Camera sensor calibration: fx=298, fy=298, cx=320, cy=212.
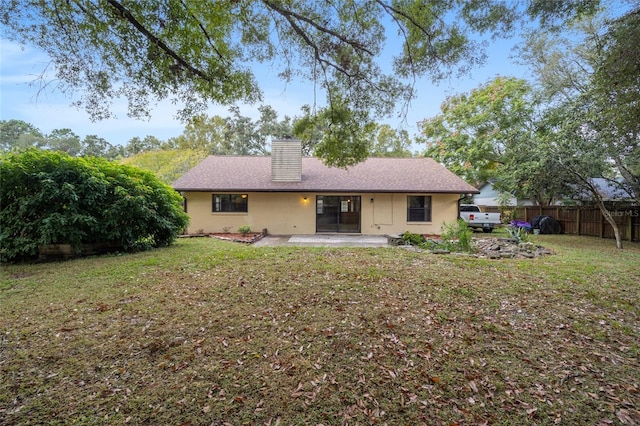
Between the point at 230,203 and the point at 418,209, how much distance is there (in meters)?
8.81

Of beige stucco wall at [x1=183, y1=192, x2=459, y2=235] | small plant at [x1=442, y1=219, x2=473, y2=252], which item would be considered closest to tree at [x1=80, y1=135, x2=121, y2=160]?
beige stucco wall at [x1=183, y1=192, x2=459, y2=235]

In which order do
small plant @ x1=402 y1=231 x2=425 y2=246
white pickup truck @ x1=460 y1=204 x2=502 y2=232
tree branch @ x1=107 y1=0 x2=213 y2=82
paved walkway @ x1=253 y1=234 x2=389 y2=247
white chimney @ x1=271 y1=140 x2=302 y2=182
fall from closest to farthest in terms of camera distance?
tree branch @ x1=107 y1=0 x2=213 y2=82, small plant @ x1=402 y1=231 x2=425 y2=246, paved walkway @ x1=253 y1=234 x2=389 y2=247, white chimney @ x1=271 y1=140 x2=302 y2=182, white pickup truck @ x1=460 y1=204 x2=502 y2=232

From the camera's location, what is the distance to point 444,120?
21.2 metres

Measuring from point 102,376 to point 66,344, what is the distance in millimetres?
896

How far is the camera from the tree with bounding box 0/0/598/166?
4.20 m

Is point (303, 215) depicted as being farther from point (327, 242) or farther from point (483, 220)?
point (483, 220)

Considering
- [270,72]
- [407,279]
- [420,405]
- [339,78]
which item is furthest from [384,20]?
[420,405]

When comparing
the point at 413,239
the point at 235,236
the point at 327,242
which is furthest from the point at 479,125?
the point at 235,236

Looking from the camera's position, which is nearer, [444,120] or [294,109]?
[294,109]

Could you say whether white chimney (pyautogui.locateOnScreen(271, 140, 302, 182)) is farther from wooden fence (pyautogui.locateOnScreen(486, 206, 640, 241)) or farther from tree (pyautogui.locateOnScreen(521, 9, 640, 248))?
wooden fence (pyautogui.locateOnScreen(486, 206, 640, 241))

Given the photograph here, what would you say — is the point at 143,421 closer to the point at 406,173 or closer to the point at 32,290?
the point at 32,290

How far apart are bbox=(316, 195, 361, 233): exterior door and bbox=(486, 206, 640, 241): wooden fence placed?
36.0 feet

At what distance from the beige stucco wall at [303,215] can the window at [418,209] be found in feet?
Answer: 0.61

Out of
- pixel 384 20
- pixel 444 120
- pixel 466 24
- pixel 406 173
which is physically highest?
pixel 444 120
